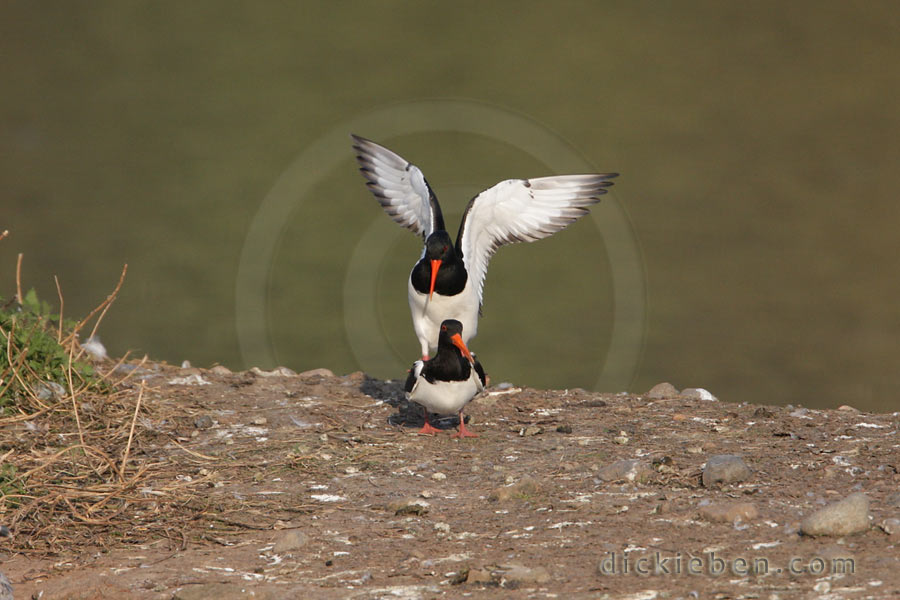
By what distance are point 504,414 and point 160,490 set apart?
90.6 inches

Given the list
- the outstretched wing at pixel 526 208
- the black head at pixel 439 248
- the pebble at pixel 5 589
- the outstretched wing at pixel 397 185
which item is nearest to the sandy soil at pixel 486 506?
the pebble at pixel 5 589

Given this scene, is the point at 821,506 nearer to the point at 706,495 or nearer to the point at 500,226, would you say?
the point at 706,495

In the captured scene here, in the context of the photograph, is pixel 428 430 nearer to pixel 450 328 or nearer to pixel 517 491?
pixel 450 328

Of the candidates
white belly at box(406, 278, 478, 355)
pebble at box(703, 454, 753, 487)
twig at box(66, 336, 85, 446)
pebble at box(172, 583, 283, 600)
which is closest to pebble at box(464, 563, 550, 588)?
pebble at box(172, 583, 283, 600)

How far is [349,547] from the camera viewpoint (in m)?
4.14

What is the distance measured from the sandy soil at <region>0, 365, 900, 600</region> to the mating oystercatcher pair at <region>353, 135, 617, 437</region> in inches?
17.5

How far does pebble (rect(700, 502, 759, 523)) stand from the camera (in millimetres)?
4012

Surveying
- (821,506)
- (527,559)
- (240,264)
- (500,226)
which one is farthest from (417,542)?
(240,264)

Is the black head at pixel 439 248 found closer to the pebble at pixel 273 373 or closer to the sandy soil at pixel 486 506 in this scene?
the sandy soil at pixel 486 506

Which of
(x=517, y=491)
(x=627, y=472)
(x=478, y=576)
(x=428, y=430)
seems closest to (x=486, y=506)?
(x=517, y=491)

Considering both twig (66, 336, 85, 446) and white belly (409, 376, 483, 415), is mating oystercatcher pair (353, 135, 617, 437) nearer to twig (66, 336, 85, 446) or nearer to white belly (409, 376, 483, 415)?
white belly (409, 376, 483, 415)

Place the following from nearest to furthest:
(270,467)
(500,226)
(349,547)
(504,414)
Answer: (349,547) < (270,467) < (504,414) < (500,226)

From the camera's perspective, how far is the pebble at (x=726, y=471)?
14.9ft

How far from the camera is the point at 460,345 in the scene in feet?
19.3
